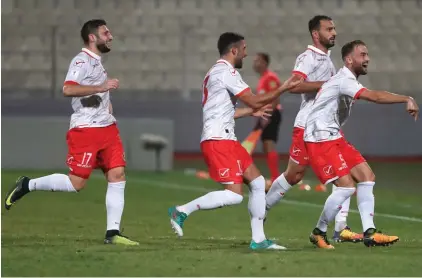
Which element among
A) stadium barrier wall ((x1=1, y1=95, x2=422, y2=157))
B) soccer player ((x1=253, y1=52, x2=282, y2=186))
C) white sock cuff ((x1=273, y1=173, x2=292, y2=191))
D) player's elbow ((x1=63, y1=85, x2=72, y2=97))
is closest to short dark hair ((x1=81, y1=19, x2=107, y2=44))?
player's elbow ((x1=63, y1=85, x2=72, y2=97))

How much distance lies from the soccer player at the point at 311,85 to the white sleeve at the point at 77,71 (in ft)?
6.45

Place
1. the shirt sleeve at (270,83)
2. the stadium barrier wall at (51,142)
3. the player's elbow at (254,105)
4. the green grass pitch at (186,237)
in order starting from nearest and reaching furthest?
the green grass pitch at (186,237), the player's elbow at (254,105), the shirt sleeve at (270,83), the stadium barrier wall at (51,142)

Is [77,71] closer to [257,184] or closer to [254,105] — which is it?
[254,105]

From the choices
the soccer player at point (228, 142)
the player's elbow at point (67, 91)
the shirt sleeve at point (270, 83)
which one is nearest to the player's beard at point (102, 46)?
the player's elbow at point (67, 91)

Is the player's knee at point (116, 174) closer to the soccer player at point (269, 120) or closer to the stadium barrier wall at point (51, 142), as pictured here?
the soccer player at point (269, 120)

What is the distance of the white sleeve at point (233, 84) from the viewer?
1052cm

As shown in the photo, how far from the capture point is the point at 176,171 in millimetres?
24141

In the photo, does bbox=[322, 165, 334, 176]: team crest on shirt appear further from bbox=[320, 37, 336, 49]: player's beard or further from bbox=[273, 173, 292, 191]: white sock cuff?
bbox=[320, 37, 336, 49]: player's beard

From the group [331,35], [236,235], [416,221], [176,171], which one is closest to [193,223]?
[236,235]

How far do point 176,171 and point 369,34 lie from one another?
722 centimetres

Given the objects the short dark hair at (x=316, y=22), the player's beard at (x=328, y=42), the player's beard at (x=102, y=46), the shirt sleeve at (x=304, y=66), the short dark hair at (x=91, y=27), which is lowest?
the shirt sleeve at (x=304, y=66)

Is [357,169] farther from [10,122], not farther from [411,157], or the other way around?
[411,157]

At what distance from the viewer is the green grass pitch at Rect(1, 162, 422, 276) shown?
9.03 metres

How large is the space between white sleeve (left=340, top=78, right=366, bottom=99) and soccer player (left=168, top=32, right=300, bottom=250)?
810mm
